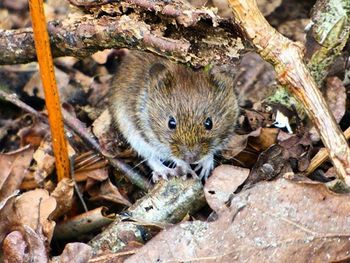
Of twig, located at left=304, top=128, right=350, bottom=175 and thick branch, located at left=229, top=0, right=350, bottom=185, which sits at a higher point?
thick branch, located at left=229, top=0, right=350, bottom=185

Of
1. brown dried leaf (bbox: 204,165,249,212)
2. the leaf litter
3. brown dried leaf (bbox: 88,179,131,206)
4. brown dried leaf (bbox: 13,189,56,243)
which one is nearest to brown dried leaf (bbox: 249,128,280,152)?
the leaf litter

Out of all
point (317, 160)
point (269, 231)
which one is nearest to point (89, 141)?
point (317, 160)

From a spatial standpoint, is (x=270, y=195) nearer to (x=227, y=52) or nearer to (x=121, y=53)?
(x=227, y=52)

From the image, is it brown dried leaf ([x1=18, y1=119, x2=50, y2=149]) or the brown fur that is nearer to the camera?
the brown fur

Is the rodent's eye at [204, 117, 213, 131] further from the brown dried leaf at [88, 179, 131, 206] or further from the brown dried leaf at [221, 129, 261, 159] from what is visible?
the brown dried leaf at [88, 179, 131, 206]

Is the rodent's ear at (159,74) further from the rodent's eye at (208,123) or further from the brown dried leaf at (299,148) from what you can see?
the brown dried leaf at (299,148)

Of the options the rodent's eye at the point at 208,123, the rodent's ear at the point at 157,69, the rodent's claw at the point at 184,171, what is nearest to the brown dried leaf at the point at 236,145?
the rodent's eye at the point at 208,123

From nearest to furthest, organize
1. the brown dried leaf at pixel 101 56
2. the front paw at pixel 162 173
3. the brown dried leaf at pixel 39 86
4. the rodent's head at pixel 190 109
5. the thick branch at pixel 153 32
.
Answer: the thick branch at pixel 153 32
the front paw at pixel 162 173
the rodent's head at pixel 190 109
the brown dried leaf at pixel 39 86
the brown dried leaf at pixel 101 56

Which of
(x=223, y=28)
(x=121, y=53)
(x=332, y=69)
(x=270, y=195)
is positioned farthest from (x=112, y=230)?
(x=121, y=53)
